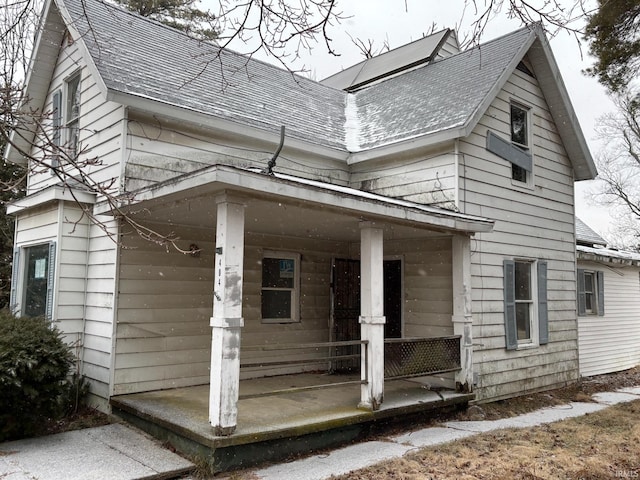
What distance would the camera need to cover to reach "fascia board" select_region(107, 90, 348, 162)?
680cm

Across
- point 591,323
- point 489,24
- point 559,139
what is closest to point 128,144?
point 489,24

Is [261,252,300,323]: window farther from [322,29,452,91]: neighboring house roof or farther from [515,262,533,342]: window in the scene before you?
[322,29,452,91]: neighboring house roof

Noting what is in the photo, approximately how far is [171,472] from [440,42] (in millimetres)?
10634

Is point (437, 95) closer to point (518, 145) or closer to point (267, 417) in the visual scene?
point (518, 145)

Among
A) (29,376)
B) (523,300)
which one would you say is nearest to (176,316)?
(29,376)

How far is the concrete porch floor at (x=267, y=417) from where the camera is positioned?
16.5 feet

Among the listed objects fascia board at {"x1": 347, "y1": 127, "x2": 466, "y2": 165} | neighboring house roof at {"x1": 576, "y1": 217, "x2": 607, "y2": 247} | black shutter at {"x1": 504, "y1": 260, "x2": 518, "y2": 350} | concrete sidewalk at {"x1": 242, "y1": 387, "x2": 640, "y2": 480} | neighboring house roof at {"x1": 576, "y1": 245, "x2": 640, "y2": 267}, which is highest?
fascia board at {"x1": 347, "y1": 127, "x2": 466, "y2": 165}

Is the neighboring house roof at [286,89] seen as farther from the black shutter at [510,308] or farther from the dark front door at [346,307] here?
the black shutter at [510,308]

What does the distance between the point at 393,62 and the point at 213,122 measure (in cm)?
674

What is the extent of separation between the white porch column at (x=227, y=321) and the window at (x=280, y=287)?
3.45m

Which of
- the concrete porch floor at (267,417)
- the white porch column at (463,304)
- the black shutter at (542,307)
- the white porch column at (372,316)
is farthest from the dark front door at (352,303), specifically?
the white porch column at (372,316)

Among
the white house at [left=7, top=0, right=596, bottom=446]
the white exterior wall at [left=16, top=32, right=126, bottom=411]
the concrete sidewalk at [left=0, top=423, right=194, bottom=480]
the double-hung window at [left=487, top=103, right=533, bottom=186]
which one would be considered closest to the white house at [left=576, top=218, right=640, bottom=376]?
the white house at [left=7, top=0, right=596, bottom=446]

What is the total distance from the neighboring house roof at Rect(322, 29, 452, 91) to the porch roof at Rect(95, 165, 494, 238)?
6052mm

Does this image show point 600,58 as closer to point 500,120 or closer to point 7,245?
point 500,120
